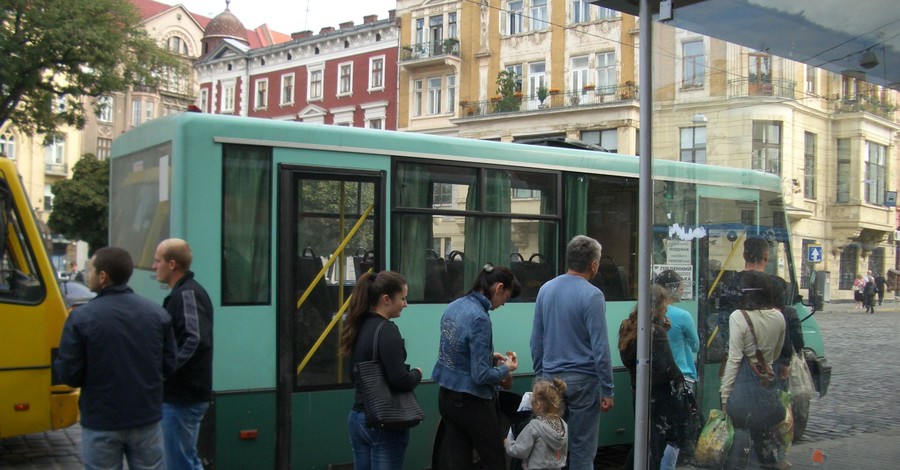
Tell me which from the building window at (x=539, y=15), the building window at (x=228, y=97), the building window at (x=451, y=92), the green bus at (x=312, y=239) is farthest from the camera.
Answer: the building window at (x=228, y=97)

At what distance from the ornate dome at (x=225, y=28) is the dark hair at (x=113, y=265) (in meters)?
67.2

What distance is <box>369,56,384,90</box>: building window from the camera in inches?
1933

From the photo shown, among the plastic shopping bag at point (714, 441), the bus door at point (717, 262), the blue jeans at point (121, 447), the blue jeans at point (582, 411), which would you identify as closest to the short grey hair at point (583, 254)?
the blue jeans at point (582, 411)

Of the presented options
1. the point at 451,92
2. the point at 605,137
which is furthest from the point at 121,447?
the point at 451,92

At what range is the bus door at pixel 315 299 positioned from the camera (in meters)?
6.59

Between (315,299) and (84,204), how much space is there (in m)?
42.5

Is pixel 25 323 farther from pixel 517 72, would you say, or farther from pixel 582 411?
pixel 517 72

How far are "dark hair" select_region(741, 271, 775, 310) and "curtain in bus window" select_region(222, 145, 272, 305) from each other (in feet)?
11.1

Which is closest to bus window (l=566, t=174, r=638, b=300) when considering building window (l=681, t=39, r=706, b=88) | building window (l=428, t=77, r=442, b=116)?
building window (l=681, t=39, r=706, b=88)

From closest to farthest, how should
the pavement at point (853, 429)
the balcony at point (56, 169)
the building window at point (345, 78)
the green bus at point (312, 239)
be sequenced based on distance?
the pavement at point (853, 429) → the green bus at point (312, 239) → the building window at point (345, 78) → the balcony at point (56, 169)

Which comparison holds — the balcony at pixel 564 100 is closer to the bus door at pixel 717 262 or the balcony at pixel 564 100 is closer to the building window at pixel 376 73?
the building window at pixel 376 73

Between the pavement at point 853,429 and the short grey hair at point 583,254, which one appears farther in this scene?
the short grey hair at point 583,254

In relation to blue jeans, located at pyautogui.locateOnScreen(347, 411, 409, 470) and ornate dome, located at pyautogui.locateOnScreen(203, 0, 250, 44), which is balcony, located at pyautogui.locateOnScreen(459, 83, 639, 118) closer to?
blue jeans, located at pyautogui.locateOnScreen(347, 411, 409, 470)

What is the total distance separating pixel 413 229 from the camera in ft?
23.6
